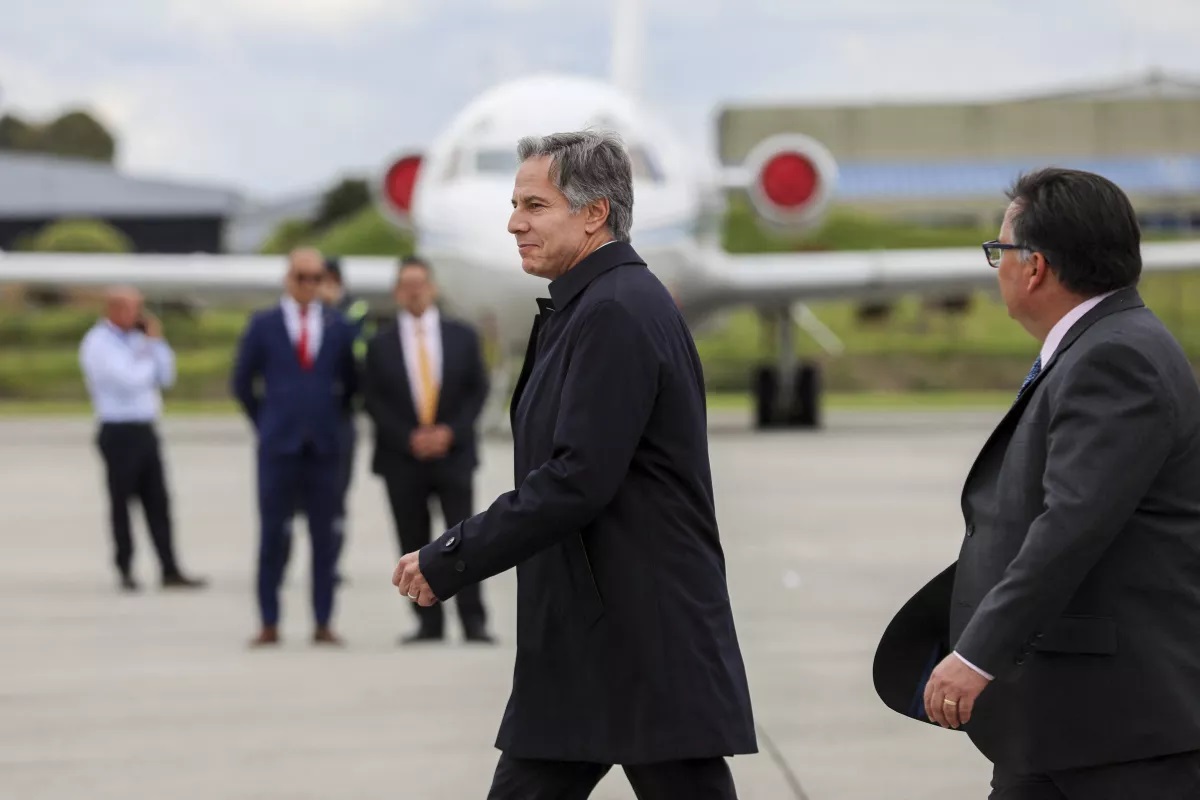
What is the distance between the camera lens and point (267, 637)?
303 inches

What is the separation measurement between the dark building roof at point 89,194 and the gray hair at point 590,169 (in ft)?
294

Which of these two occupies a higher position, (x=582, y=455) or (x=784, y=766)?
(x=582, y=455)

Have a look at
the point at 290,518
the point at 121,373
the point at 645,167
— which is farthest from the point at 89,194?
the point at 290,518

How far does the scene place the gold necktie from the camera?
26.3 ft

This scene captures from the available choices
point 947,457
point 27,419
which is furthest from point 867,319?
point 947,457

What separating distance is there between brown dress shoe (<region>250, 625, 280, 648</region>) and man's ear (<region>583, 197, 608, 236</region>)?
15.6 feet

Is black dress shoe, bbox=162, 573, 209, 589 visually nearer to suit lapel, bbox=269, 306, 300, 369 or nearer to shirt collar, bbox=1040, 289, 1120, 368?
suit lapel, bbox=269, 306, 300, 369

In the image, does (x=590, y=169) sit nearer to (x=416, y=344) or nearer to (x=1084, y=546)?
(x=1084, y=546)

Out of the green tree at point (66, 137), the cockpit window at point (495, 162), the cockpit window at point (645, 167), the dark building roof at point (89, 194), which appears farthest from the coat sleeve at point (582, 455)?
the green tree at point (66, 137)

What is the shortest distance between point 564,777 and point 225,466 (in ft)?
51.0

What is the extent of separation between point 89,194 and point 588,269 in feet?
302

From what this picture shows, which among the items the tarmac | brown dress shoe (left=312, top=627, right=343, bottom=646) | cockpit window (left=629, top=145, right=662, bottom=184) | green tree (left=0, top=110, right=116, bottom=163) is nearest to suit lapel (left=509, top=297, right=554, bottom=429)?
the tarmac

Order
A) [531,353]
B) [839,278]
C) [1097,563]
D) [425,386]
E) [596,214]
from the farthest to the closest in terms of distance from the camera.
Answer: [839,278] < [425,386] < [531,353] < [596,214] < [1097,563]

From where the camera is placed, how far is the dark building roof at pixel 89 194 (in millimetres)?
89750
